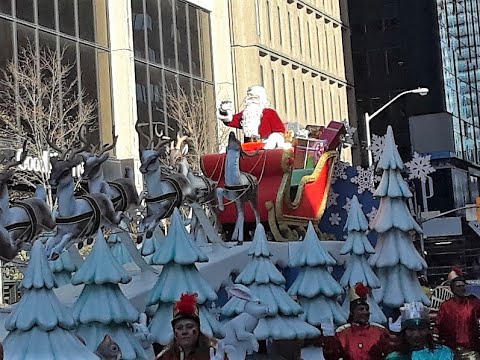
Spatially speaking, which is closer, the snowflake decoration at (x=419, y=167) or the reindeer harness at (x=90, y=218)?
the reindeer harness at (x=90, y=218)

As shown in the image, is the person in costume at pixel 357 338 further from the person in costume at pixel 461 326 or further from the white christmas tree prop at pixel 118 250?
the white christmas tree prop at pixel 118 250

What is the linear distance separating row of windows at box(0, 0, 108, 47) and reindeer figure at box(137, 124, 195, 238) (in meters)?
19.3

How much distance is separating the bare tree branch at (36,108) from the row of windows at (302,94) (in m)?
18.0

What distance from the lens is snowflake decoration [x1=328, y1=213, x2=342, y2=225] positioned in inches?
698

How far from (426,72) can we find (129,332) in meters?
60.4

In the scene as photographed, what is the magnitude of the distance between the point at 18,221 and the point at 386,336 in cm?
428

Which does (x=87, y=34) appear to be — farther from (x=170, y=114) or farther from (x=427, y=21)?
(x=427, y=21)

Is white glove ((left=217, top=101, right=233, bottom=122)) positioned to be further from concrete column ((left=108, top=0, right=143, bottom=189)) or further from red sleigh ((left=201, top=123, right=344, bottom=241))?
concrete column ((left=108, top=0, right=143, bottom=189))

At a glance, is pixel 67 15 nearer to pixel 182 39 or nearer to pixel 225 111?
pixel 182 39

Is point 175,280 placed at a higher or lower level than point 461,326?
higher

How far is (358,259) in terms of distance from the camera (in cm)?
1396

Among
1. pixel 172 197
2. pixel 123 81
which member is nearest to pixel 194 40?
pixel 123 81

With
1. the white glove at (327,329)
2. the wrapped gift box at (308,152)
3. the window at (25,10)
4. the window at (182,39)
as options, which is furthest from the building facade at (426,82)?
the white glove at (327,329)

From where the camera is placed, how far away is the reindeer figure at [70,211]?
39.1 feet
